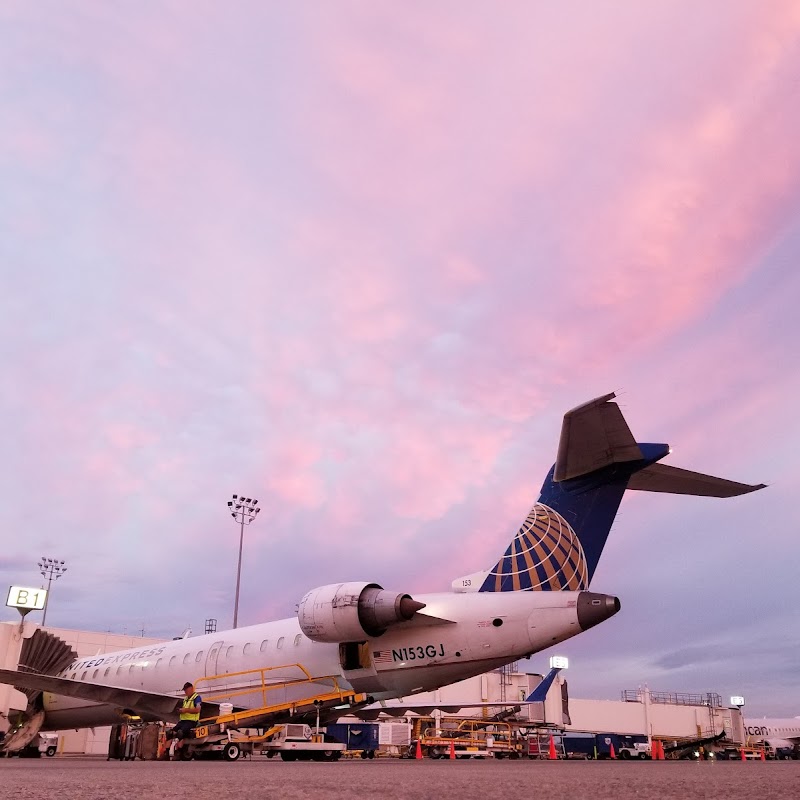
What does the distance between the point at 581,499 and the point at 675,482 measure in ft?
6.11

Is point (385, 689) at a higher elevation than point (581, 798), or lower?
higher

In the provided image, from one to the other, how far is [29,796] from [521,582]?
36.8 feet

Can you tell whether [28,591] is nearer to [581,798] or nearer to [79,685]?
[79,685]

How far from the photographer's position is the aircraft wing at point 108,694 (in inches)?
620

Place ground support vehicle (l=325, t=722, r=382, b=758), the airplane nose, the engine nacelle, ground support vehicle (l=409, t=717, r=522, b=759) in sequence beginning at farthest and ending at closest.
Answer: ground support vehicle (l=409, t=717, r=522, b=759)
ground support vehicle (l=325, t=722, r=382, b=758)
the engine nacelle
the airplane nose

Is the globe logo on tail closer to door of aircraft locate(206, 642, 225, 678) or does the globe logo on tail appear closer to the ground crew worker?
the ground crew worker

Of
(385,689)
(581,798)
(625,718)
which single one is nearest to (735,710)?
(625,718)

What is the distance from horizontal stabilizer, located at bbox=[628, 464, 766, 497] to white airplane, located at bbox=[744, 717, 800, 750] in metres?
47.5

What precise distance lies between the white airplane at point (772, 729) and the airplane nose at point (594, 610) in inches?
1883

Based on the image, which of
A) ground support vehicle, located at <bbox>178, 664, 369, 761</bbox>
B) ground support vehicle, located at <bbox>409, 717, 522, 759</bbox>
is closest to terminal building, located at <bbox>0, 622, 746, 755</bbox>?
ground support vehicle, located at <bbox>409, 717, 522, 759</bbox>

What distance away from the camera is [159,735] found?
15.0 m

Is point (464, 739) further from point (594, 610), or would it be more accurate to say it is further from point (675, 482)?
point (675, 482)

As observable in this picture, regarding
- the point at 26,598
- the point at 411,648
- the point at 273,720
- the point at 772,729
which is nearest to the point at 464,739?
the point at 273,720

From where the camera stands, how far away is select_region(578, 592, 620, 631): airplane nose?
1337 centimetres
